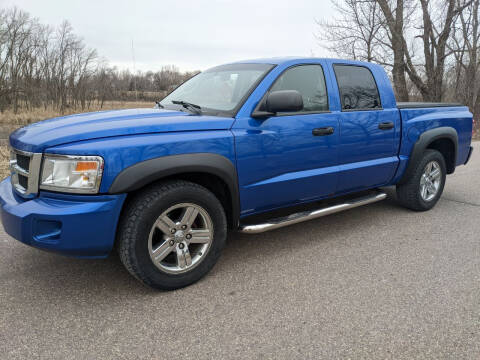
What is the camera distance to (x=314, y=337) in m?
2.35

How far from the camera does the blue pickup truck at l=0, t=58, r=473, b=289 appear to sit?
8.23 feet

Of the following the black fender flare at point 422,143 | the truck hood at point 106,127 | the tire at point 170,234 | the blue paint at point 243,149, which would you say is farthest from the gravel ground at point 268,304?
the truck hood at point 106,127

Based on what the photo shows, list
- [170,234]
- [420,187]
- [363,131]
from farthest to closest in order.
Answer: [420,187]
[363,131]
[170,234]

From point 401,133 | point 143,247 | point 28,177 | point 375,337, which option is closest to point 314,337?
point 375,337

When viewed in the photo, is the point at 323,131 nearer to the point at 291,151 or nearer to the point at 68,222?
the point at 291,151

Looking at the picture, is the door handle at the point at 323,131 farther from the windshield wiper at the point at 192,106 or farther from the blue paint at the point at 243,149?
the windshield wiper at the point at 192,106

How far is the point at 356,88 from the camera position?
13.3 ft

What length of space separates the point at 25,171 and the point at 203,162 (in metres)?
1.26

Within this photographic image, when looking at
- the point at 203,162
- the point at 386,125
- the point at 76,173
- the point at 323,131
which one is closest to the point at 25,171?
the point at 76,173

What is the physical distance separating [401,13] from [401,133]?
1317cm

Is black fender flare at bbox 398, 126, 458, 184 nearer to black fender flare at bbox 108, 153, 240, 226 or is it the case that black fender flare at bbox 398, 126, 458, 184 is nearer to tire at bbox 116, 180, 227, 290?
black fender flare at bbox 108, 153, 240, 226

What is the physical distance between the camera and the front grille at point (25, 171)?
256 centimetres

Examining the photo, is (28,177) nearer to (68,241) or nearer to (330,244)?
(68,241)

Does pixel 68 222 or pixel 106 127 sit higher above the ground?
pixel 106 127
